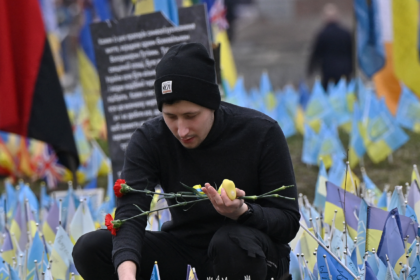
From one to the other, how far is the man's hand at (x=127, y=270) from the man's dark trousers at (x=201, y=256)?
0.21 m

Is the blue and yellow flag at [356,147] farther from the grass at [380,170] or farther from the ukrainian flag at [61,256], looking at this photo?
the ukrainian flag at [61,256]

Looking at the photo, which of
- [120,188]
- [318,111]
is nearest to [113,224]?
[120,188]

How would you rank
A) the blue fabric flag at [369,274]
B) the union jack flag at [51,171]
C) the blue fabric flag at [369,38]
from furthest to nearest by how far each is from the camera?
the blue fabric flag at [369,38], the union jack flag at [51,171], the blue fabric flag at [369,274]

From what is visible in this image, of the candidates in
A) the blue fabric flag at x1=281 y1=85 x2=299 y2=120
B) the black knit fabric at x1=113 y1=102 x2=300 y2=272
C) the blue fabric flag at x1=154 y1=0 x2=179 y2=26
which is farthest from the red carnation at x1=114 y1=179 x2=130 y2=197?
the blue fabric flag at x1=281 y1=85 x2=299 y2=120

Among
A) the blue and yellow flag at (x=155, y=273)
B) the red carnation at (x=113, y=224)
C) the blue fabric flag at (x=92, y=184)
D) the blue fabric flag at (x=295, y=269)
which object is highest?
the red carnation at (x=113, y=224)

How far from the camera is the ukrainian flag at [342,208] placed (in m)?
2.99

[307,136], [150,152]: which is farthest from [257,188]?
[307,136]

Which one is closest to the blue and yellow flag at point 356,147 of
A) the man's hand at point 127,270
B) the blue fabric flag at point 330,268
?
the blue fabric flag at point 330,268

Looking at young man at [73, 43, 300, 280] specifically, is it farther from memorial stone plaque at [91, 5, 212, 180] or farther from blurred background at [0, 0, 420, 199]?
blurred background at [0, 0, 420, 199]

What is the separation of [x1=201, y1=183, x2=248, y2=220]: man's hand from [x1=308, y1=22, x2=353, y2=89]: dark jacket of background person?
676 cm

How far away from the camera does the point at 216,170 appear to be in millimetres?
2395

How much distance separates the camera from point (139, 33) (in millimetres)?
Result: 4121

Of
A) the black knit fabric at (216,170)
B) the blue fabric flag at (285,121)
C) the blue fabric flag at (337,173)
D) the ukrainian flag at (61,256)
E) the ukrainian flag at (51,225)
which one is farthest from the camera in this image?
the blue fabric flag at (285,121)

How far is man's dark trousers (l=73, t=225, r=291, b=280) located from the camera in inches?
87.5
